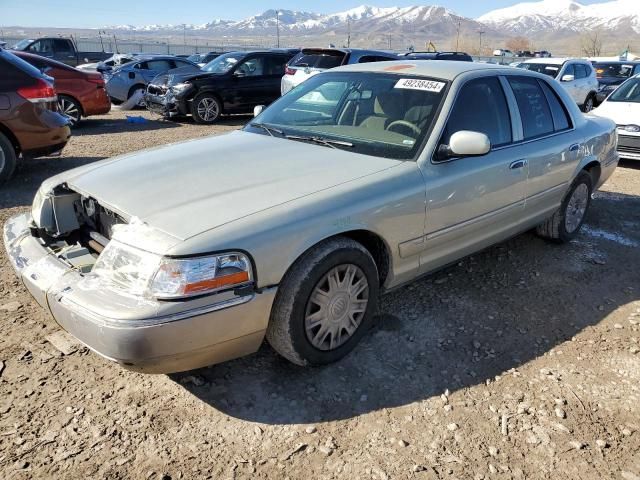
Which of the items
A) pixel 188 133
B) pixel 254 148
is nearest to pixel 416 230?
pixel 254 148

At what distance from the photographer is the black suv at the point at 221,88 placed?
453 inches

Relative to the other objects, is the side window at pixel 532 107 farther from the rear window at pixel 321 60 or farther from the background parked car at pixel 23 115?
the rear window at pixel 321 60

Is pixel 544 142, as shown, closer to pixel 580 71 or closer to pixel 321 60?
pixel 321 60

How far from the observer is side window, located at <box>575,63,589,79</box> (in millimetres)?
14070

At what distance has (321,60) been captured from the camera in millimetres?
11328

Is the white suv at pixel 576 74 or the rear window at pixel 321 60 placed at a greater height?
the rear window at pixel 321 60

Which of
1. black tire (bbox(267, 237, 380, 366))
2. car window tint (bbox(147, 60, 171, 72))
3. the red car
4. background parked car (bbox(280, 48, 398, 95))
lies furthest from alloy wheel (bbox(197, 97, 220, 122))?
black tire (bbox(267, 237, 380, 366))

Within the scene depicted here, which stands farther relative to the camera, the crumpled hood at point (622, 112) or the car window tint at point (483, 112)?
the crumpled hood at point (622, 112)

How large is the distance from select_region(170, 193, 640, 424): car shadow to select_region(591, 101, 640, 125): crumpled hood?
440 cm

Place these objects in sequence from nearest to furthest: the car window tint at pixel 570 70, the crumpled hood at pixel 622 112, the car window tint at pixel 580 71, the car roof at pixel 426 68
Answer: the car roof at pixel 426 68 → the crumpled hood at pixel 622 112 → the car window tint at pixel 570 70 → the car window tint at pixel 580 71

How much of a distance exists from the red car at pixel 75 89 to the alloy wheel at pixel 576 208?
8.67 metres

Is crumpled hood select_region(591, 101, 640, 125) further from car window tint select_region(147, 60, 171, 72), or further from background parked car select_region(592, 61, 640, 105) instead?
car window tint select_region(147, 60, 171, 72)

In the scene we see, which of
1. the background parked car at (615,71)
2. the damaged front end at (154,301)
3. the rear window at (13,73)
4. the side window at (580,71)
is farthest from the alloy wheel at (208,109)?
the background parked car at (615,71)

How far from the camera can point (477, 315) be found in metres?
3.66
